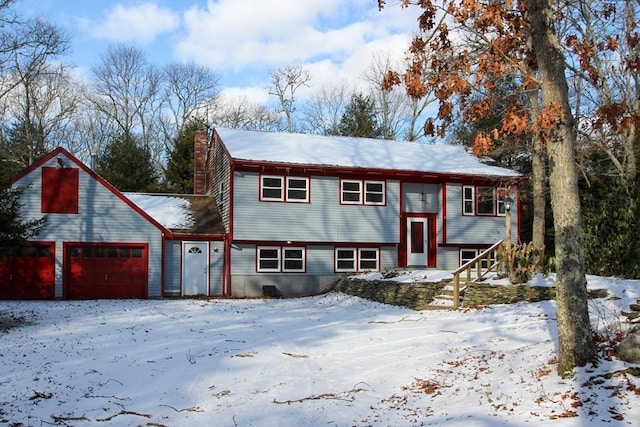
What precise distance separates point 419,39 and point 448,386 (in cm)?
477

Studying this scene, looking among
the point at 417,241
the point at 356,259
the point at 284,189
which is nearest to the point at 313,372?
the point at 284,189

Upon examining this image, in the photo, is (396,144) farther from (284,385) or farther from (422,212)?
(284,385)

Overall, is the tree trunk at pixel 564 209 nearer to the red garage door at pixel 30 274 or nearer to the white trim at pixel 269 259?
the white trim at pixel 269 259

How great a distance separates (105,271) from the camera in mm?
21734

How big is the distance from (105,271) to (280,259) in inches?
261

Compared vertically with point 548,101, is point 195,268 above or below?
below

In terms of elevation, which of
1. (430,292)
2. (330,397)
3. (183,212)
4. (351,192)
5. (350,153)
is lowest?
(330,397)

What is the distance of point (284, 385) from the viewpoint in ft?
28.5

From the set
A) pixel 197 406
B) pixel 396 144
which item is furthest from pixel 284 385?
pixel 396 144

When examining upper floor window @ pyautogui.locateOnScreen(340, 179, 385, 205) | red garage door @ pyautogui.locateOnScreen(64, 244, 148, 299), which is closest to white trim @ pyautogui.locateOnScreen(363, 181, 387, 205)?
upper floor window @ pyautogui.locateOnScreen(340, 179, 385, 205)

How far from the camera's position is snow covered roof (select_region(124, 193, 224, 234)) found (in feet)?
77.0

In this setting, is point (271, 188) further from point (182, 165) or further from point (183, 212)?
point (182, 165)

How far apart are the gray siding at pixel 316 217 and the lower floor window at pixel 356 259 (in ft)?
2.29

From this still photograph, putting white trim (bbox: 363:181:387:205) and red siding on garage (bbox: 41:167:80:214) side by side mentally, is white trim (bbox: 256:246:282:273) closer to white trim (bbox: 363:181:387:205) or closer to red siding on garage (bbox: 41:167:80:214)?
white trim (bbox: 363:181:387:205)
